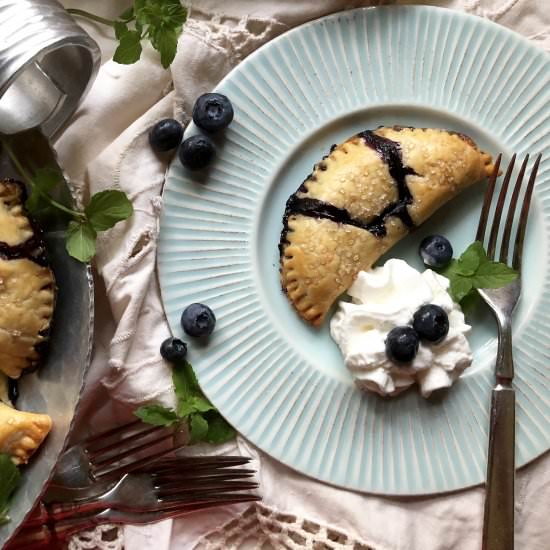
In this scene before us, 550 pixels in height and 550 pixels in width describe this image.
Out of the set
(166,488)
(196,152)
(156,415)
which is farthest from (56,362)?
(196,152)

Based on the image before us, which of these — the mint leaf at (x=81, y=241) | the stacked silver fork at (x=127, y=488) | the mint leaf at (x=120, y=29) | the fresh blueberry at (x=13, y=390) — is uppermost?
the mint leaf at (x=120, y=29)

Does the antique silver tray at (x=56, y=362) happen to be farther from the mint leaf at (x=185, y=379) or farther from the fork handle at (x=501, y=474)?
the fork handle at (x=501, y=474)

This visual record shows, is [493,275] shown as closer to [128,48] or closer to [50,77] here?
[128,48]

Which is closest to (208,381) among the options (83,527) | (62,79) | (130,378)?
(130,378)

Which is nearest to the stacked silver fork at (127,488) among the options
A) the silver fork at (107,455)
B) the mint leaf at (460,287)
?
the silver fork at (107,455)

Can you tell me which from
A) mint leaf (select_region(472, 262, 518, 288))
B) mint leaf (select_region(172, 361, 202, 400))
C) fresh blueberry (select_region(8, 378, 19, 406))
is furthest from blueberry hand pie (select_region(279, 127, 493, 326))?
fresh blueberry (select_region(8, 378, 19, 406))
